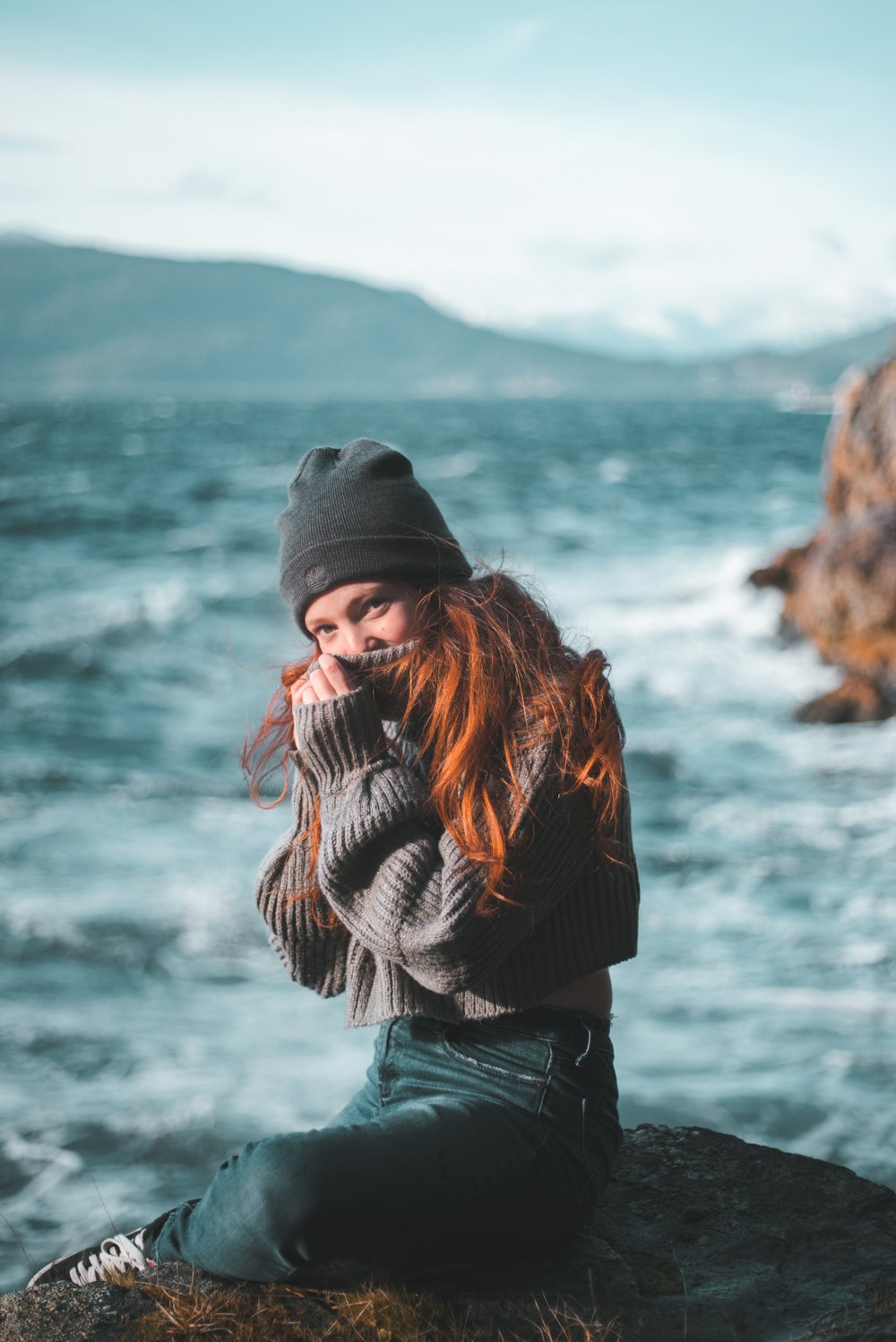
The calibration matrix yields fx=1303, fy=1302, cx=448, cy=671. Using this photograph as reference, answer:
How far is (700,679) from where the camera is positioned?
12.7m

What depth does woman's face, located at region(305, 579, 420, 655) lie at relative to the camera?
271 centimetres

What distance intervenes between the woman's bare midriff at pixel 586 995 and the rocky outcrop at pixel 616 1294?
→ 1.61 feet

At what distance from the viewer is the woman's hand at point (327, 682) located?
254 cm

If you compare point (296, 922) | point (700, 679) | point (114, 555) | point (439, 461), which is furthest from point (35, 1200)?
point (439, 461)

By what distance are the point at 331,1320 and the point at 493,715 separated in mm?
1132

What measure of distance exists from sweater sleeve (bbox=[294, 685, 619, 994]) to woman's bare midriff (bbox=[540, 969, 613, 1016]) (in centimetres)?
21

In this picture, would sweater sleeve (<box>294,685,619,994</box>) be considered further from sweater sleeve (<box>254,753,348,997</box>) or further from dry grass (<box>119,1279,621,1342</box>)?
dry grass (<box>119,1279,621,1342</box>)

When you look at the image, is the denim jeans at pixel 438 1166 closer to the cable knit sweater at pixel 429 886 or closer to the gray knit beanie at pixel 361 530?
the cable knit sweater at pixel 429 886

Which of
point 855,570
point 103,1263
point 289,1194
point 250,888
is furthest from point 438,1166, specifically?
point 855,570

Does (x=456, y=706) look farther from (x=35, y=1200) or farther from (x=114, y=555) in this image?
(x=114, y=555)

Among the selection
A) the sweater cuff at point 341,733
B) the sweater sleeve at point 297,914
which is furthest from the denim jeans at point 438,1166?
the sweater cuff at point 341,733

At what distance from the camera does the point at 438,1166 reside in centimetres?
234

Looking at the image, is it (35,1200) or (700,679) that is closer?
(35,1200)

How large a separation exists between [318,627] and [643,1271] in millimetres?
1456
